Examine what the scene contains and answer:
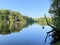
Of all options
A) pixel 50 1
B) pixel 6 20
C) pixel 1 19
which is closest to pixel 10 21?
pixel 6 20

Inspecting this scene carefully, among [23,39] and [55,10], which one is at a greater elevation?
[55,10]

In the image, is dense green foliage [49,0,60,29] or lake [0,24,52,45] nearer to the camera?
dense green foliage [49,0,60,29]

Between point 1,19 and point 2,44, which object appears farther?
point 1,19

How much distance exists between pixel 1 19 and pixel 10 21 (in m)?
9.87

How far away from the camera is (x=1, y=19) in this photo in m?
94.3

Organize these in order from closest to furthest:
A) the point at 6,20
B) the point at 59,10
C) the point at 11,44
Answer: the point at 59,10 < the point at 11,44 < the point at 6,20

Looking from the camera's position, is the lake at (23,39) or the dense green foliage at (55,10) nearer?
the dense green foliage at (55,10)

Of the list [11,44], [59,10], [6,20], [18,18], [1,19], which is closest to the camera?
[59,10]

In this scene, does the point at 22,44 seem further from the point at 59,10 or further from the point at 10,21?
the point at 10,21

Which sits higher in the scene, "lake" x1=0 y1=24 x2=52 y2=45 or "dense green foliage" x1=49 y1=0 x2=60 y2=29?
"dense green foliage" x1=49 y1=0 x2=60 y2=29

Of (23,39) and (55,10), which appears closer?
(55,10)

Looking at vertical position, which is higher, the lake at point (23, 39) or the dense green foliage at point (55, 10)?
the dense green foliage at point (55, 10)

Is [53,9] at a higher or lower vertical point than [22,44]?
higher

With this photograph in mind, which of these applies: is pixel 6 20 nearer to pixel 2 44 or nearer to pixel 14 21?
pixel 14 21
